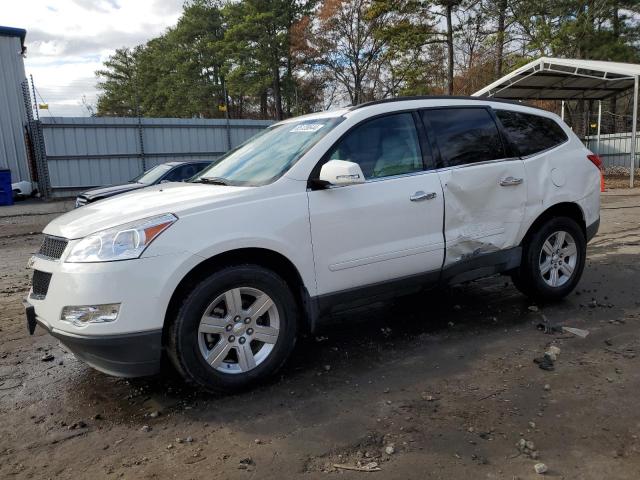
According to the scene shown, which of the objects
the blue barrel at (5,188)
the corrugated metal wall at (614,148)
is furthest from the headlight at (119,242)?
the corrugated metal wall at (614,148)

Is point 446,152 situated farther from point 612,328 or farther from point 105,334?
point 105,334

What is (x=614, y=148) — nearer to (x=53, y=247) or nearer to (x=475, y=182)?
(x=475, y=182)

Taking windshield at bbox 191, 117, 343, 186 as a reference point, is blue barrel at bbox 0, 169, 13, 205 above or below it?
below

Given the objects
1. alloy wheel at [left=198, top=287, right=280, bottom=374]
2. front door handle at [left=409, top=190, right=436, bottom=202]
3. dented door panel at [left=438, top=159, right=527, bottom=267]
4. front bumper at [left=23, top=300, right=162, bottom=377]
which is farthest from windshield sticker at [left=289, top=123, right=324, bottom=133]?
front bumper at [left=23, top=300, right=162, bottom=377]

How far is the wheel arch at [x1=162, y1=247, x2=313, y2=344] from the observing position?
3.21 m

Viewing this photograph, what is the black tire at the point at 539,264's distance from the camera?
15.7 feet

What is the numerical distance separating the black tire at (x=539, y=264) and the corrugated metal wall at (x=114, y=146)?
59.5 feet

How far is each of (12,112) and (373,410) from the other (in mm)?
22138

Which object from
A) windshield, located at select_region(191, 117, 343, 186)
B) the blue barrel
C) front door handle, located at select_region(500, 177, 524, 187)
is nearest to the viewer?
windshield, located at select_region(191, 117, 343, 186)

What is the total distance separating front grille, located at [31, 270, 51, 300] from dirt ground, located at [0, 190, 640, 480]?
2.38ft

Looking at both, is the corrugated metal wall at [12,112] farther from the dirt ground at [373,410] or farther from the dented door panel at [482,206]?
the dented door panel at [482,206]

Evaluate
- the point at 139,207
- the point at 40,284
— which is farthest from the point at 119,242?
the point at 40,284

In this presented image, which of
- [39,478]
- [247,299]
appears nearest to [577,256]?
[247,299]

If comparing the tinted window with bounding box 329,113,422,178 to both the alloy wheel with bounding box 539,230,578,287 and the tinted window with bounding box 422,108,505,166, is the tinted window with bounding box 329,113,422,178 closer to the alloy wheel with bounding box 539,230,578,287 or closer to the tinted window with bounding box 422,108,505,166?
the tinted window with bounding box 422,108,505,166
